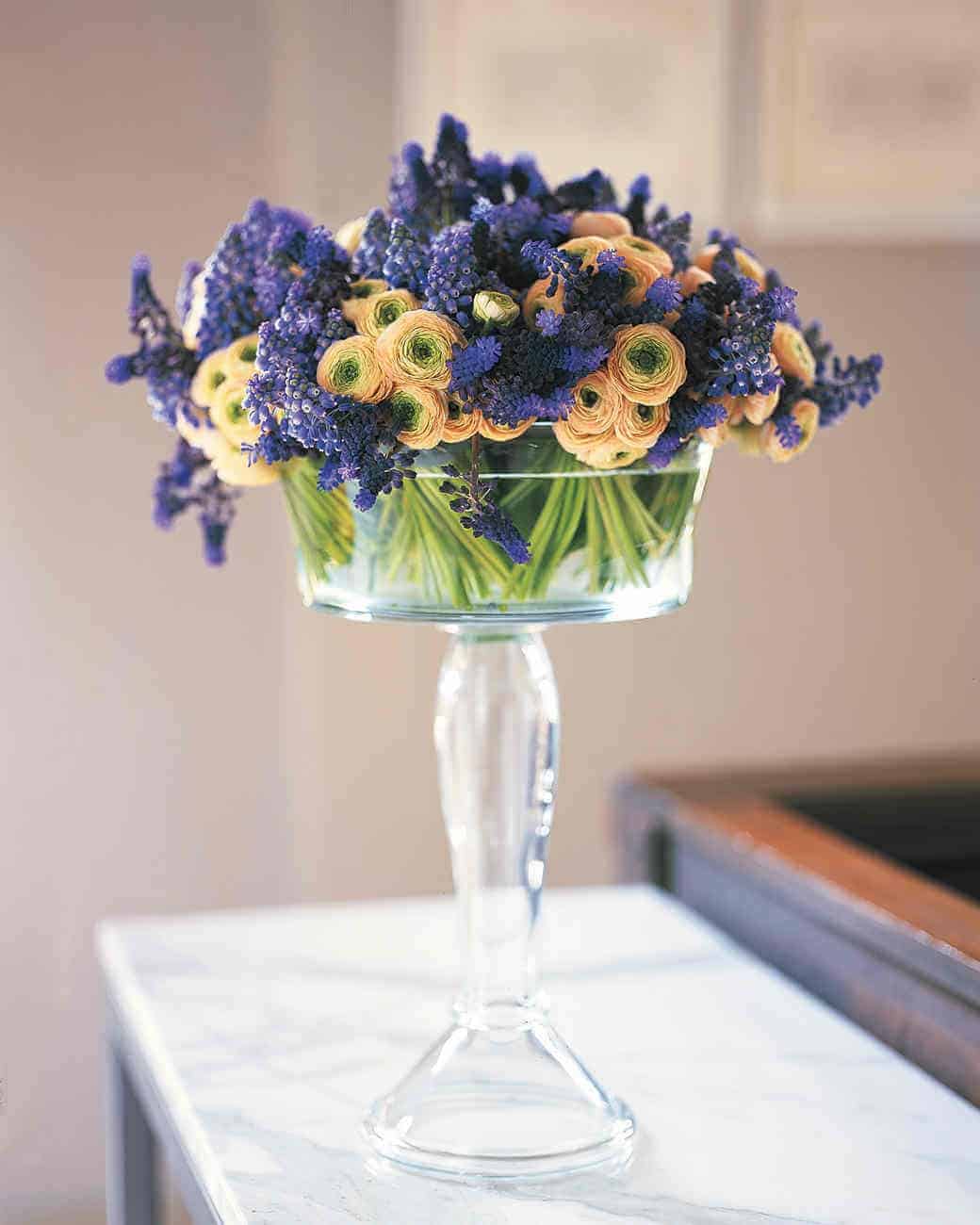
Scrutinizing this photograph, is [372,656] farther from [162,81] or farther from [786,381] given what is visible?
[786,381]

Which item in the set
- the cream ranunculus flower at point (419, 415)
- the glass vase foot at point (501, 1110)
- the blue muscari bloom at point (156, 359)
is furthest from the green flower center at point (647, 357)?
the glass vase foot at point (501, 1110)

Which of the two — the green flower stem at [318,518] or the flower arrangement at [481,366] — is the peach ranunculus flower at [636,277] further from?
the green flower stem at [318,518]

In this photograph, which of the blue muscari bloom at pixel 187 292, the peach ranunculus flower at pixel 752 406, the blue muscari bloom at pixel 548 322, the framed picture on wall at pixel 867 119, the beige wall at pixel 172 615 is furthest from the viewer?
the framed picture on wall at pixel 867 119

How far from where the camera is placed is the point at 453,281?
2.91 feet

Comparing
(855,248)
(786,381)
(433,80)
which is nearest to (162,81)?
(433,80)

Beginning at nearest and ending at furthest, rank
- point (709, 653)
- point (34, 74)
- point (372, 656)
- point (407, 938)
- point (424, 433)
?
point (424, 433), point (407, 938), point (34, 74), point (372, 656), point (709, 653)

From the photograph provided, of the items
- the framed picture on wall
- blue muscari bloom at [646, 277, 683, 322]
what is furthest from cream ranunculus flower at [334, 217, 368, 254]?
the framed picture on wall

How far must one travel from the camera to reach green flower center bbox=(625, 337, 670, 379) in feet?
2.88

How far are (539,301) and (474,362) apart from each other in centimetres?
7

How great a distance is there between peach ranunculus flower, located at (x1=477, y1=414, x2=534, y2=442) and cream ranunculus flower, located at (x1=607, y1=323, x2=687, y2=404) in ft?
0.18

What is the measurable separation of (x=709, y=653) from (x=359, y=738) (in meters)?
0.64

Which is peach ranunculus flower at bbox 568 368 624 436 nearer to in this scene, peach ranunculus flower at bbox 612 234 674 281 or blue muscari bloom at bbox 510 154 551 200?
peach ranunculus flower at bbox 612 234 674 281

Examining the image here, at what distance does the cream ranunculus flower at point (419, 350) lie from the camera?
862mm

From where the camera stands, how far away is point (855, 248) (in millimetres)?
2789
